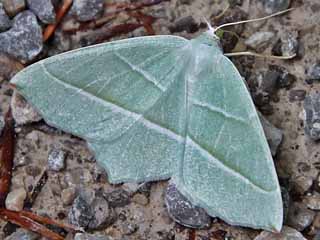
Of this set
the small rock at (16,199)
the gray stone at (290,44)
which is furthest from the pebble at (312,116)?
the small rock at (16,199)

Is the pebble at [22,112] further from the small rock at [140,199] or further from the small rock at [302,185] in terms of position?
the small rock at [302,185]

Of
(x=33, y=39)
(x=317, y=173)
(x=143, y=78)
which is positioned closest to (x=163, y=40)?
(x=143, y=78)

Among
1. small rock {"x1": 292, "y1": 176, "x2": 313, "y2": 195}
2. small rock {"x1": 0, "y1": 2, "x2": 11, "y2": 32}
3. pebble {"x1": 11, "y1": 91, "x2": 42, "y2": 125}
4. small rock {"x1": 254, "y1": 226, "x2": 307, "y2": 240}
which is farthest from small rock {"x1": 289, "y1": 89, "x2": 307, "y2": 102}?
small rock {"x1": 0, "y1": 2, "x2": 11, "y2": 32}

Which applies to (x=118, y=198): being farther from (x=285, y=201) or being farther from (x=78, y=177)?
(x=285, y=201)

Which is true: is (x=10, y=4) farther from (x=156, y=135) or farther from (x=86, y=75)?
(x=156, y=135)

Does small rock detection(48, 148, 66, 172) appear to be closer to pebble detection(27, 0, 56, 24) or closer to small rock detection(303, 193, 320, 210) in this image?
pebble detection(27, 0, 56, 24)

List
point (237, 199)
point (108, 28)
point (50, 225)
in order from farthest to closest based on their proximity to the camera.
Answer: point (108, 28), point (50, 225), point (237, 199)
